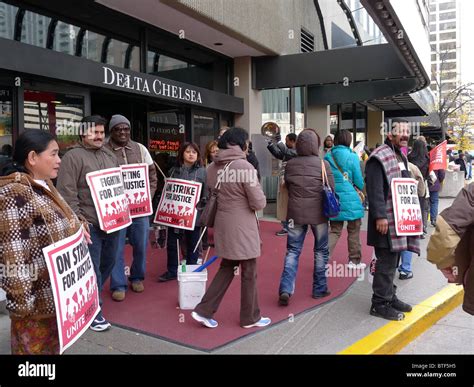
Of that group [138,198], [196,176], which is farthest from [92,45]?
[138,198]

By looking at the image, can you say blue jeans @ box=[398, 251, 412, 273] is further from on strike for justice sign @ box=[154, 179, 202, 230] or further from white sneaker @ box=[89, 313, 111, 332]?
white sneaker @ box=[89, 313, 111, 332]

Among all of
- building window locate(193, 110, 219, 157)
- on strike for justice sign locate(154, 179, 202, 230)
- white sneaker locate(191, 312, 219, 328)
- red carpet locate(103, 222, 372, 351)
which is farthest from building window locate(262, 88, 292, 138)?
white sneaker locate(191, 312, 219, 328)

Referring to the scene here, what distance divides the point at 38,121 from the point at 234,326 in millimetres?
3971

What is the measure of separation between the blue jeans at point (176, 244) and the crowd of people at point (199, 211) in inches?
0.5

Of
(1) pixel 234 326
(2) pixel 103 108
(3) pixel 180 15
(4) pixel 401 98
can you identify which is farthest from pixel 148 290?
(4) pixel 401 98

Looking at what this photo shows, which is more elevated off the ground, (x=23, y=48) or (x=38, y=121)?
(x=23, y=48)

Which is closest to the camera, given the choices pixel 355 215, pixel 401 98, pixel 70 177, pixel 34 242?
pixel 34 242

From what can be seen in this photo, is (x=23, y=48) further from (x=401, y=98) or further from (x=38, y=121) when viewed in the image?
(x=401, y=98)

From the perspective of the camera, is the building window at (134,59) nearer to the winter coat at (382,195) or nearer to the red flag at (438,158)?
the winter coat at (382,195)

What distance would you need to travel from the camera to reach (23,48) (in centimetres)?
547

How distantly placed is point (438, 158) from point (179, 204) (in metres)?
5.58

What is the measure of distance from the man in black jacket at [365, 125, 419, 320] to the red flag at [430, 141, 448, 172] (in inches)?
176

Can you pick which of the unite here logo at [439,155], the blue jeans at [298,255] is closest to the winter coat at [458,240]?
the blue jeans at [298,255]

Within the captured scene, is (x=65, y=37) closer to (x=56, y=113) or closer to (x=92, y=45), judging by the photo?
(x=92, y=45)
